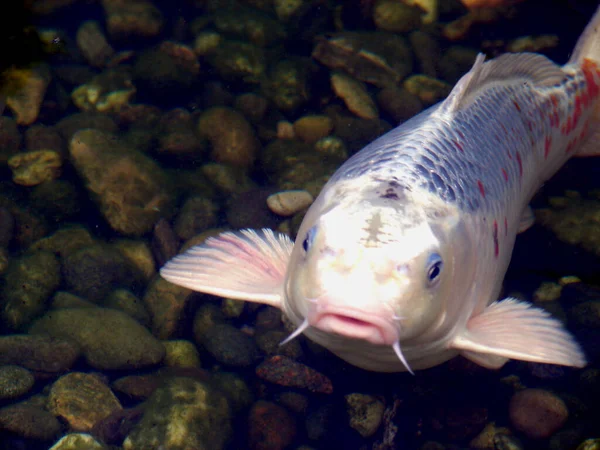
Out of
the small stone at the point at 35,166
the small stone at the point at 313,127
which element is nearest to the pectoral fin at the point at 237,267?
the small stone at the point at 35,166

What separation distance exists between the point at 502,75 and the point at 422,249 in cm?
253

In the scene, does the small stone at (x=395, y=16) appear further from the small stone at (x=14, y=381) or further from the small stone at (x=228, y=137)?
the small stone at (x=14, y=381)

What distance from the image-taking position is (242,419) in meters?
3.82

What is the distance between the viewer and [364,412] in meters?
3.78

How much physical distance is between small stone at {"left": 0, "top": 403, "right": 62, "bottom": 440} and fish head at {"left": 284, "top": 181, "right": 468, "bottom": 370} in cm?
220

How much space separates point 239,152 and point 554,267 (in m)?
3.57

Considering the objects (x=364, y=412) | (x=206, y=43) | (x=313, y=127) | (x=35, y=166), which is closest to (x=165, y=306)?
(x=364, y=412)

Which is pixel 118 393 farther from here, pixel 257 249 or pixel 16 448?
pixel 257 249

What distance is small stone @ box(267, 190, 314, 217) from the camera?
5020mm

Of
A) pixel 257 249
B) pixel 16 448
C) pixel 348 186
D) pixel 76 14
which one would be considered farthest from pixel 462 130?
pixel 76 14

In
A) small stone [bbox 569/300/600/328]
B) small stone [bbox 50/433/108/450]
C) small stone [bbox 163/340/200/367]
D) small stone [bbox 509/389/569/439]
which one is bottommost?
small stone [bbox 163/340/200/367]

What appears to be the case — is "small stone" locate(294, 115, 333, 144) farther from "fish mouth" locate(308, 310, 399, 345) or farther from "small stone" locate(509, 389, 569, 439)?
"fish mouth" locate(308, 310, 399, 345)

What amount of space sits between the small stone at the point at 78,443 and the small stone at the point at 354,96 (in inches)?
184

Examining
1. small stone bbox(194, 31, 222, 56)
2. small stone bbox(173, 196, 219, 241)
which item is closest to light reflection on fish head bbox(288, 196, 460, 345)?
small stone bbox(173, 196, 219, 241)
